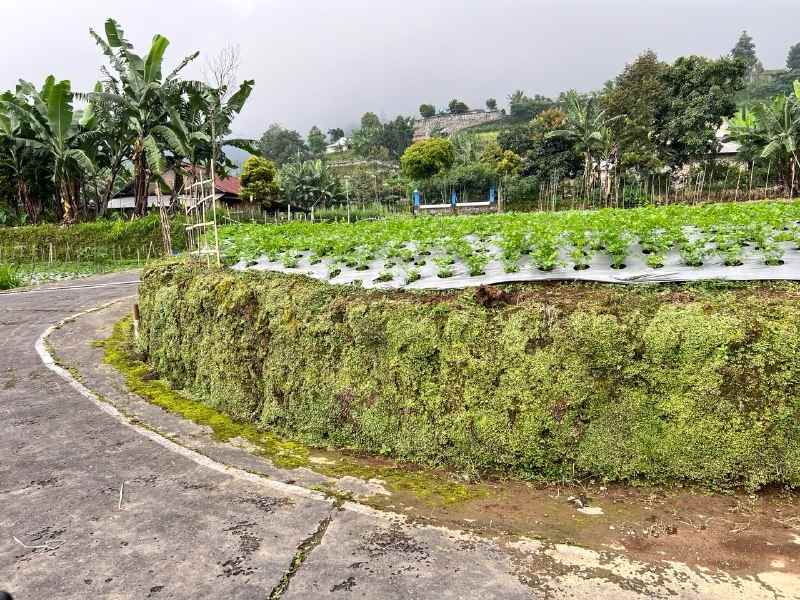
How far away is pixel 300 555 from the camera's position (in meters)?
4.42

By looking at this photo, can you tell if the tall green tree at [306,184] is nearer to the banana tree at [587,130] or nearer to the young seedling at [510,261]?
the banana tree at [587,130]

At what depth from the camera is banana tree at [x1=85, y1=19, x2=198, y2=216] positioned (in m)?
23.3

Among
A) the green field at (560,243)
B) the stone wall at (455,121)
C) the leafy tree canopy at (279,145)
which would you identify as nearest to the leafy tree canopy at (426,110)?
the stone wall at (455,121)

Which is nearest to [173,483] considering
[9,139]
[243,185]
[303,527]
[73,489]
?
[73,489]

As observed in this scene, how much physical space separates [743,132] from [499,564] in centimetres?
3322

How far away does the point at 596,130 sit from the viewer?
3472cm

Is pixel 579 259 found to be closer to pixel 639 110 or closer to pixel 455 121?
pixel 639 110

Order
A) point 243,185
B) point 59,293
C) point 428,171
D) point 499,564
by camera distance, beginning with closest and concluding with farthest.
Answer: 1. point 499,564
2. point 59,293
3. point 243,185
4. point 428,171

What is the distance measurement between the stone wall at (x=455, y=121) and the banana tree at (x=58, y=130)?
102330 mm

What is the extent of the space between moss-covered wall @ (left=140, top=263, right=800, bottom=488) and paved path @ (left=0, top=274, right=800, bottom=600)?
1.06m

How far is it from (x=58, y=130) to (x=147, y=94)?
5.29 meters

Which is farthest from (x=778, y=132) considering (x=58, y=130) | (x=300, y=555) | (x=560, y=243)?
(x=58, y=130)

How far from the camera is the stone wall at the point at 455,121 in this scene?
417ft

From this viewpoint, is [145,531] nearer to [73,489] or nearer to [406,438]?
[73,489]
